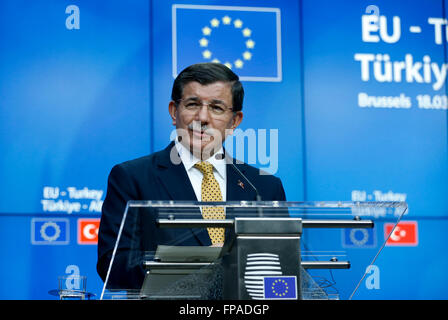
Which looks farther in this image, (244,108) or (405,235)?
(405,235)

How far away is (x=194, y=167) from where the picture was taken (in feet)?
9.17

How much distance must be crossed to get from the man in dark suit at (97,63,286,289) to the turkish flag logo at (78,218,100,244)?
3.19 ft

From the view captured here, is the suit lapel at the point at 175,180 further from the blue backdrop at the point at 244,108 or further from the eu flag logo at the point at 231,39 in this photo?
the eu flag logo at the point at 231,39

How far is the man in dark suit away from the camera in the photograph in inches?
105

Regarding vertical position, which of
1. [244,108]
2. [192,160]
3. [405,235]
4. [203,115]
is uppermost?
[244,108]

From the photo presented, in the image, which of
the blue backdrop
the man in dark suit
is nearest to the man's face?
the man in dark suit

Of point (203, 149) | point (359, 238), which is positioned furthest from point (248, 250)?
point (203, 149)

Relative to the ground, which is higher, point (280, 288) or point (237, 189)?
point (237, 189)

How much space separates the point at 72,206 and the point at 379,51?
202 cm

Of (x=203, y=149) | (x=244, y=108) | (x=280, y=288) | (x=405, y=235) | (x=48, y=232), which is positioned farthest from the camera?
(x=405, y=235)

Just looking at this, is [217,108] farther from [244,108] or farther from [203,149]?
[244,108]

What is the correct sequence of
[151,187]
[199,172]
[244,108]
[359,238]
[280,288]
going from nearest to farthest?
1. [280,288]
2. [359,238]
3. [151,187]
4. [199,172]
5. [244,108]

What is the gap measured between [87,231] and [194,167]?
1.18 m

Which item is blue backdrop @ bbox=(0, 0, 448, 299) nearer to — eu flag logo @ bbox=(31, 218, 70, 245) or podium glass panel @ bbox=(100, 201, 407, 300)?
eu flag logo @ bbox=(31, 218, 70, 245)
